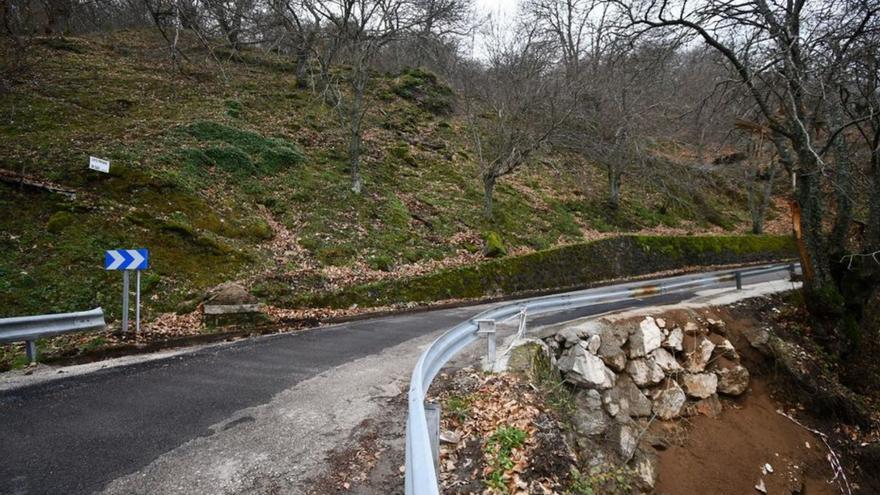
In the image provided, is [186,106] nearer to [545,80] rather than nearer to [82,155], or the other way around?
[82,155]

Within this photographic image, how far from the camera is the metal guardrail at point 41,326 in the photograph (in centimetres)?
618

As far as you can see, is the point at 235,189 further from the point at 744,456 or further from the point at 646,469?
the point at 744,456

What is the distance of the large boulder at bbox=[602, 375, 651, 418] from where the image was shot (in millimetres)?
6617

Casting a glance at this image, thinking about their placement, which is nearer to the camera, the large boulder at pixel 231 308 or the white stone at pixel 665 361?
the white stone at pixel 665 361

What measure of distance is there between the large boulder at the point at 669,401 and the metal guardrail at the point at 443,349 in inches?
74.7

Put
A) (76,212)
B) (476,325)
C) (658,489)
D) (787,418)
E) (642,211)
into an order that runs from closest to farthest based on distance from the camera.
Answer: (476,325)
(658,489)
(787,418)
(76,212)
(642,211)

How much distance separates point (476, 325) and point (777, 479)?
5.54 m

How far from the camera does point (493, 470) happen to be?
12.4ft

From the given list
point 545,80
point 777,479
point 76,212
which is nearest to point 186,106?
point 76,212

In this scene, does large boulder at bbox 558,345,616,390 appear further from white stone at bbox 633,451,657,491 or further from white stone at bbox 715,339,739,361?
white stone at bbox 715,339,739,361

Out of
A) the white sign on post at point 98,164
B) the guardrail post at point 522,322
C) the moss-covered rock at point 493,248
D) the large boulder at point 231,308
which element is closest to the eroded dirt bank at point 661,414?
the guardrail post at point 522,322

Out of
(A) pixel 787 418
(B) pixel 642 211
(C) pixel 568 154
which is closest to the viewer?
(A) pixel 787 418

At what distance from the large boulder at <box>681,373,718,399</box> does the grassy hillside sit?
775 centimetres

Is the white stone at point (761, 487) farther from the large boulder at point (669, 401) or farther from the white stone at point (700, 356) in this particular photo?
the white stone at point (700, 356)
